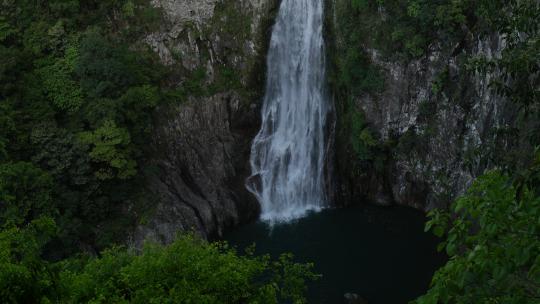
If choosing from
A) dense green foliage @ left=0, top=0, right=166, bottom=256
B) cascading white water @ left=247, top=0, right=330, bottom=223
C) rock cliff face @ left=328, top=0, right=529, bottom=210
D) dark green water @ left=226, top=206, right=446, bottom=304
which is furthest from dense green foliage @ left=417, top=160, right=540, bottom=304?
cascading white water @ left=247, top=0, right=330, bottom=223

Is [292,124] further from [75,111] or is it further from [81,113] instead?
[75,111]

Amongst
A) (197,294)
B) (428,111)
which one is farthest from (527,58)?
(428,111)

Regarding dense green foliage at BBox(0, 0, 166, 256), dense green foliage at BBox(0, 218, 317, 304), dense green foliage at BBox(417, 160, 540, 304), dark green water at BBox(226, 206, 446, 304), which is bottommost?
dark green water at BBox(226, 206, 446, 304)

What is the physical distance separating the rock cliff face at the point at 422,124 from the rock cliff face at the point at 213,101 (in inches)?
186

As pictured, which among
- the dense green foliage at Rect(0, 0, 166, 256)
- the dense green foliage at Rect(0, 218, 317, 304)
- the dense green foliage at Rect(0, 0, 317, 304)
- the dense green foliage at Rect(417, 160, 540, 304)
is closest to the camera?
the dense green foliage at Rect(417, 160, 540, 304)

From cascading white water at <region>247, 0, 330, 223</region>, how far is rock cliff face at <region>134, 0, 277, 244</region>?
0.73m

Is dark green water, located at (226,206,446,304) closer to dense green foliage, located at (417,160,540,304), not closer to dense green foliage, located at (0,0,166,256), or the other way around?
dense green foliage, located at (0,0,166,256)

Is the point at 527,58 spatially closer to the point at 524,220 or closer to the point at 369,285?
the point at 524,220

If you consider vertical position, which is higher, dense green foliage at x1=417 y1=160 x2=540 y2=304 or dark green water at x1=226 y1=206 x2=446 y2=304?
dense green foliage at x1=417 y1=160 x2=540 y2=304

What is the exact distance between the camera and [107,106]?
81.1ft

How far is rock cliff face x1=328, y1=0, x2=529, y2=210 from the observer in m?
24.3

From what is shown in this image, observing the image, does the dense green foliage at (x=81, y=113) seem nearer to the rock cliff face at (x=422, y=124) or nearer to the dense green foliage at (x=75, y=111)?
the dense green foliage at (x=75, y=111)

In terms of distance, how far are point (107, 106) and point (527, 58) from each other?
20.4m

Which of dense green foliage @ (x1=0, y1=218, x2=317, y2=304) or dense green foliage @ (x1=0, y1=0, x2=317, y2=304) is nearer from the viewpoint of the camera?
dense green foliage @ (x1=0, y1=218, x2=317, y2=304)
